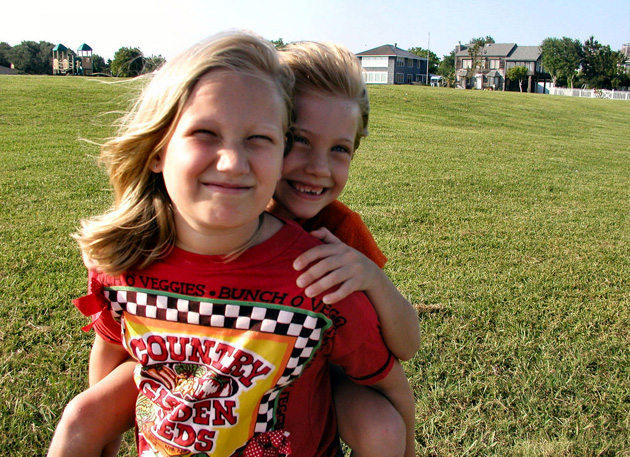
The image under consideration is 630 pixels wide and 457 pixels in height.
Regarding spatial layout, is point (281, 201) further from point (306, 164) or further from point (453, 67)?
point (453, 67)

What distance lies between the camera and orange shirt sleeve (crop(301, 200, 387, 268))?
190 centimetres

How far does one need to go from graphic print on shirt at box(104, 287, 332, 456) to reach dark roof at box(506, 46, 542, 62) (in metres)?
92.1

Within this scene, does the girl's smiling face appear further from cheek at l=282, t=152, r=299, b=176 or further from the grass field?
the grass field

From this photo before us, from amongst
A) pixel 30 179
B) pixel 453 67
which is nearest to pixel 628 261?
pixel 30 179

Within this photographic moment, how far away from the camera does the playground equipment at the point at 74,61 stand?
38.6 m

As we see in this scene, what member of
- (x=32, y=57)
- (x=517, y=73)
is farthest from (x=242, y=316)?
(x=517, y=73)

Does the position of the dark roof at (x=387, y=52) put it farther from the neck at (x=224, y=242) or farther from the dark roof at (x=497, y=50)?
the neck at (x=224, y=242)

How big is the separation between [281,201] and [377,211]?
3.95 metres

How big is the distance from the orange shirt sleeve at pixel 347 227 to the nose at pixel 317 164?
0.74ft

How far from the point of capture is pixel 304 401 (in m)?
1.69

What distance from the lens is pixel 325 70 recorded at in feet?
5.71

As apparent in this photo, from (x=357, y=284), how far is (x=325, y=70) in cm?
70

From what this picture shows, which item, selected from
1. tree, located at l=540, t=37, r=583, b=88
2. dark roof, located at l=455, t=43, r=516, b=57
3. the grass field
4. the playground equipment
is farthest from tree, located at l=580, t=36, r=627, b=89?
the grass field

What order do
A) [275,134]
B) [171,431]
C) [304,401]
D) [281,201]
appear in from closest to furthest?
[275,134] < [171,431] < [304,401] < [281,201]
